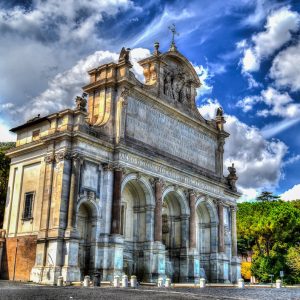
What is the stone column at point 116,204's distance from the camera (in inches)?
1432

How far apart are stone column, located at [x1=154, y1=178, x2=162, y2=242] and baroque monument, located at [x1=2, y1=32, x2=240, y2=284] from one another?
88 mm

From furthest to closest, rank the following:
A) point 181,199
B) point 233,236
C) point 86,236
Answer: point 233,236
point 181,199
point 86,236

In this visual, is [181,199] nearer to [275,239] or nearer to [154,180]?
[154,180]

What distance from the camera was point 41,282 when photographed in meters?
32.7

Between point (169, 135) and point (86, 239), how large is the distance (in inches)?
563

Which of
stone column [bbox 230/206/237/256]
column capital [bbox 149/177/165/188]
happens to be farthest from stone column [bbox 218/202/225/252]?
column capital [bbox 149/177/165/188]

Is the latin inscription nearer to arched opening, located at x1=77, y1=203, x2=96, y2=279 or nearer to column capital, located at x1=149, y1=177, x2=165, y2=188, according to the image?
column capital, located at x1=149, y1=177, x2=165, y2=188

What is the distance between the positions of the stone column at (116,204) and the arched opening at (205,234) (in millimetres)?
14041

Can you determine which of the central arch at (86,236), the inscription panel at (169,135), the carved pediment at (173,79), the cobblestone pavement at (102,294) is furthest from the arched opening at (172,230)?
the cobblestone pavement at (102,294)

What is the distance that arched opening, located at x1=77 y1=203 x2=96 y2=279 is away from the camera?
35.3 meters

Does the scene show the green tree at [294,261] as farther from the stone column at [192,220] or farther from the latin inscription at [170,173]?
the stone column at [192,220]

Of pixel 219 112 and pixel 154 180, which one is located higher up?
pixel 219 112

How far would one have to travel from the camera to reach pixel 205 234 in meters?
50.1

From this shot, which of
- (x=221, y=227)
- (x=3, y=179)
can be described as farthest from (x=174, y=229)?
(x=3, y=179)
